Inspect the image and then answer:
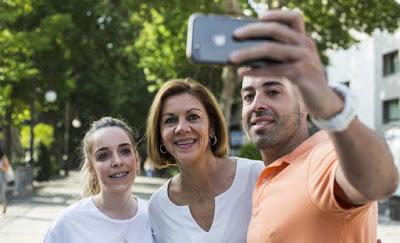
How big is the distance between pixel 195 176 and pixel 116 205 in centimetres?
58

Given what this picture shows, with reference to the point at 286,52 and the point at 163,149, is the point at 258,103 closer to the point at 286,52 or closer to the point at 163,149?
the point at 163,149

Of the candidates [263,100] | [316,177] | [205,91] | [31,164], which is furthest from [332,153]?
[31,164]

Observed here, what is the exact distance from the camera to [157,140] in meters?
3.93

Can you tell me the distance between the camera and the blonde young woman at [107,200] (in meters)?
3.90

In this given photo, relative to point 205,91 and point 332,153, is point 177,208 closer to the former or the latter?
point 205,91

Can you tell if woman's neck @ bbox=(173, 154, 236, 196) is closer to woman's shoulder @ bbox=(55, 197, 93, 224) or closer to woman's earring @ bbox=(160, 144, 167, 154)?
woman's earring @ bbox=(160, 144, 167, 154)

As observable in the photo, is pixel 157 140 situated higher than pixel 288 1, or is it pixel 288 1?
pixel 288 1

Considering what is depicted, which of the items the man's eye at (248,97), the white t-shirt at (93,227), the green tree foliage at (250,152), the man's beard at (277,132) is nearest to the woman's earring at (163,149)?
the white t-shirt at (93,227)

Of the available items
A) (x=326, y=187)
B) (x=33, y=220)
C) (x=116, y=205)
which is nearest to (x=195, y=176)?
(x=116, y=205)

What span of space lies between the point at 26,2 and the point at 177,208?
17.4 meters

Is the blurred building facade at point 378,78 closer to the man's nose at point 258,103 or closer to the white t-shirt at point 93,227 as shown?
the white t-shirt at point 93,227

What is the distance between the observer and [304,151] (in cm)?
268

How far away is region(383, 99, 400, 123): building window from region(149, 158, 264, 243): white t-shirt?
3287 cm

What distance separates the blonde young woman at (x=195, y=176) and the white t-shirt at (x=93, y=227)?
165 mm
